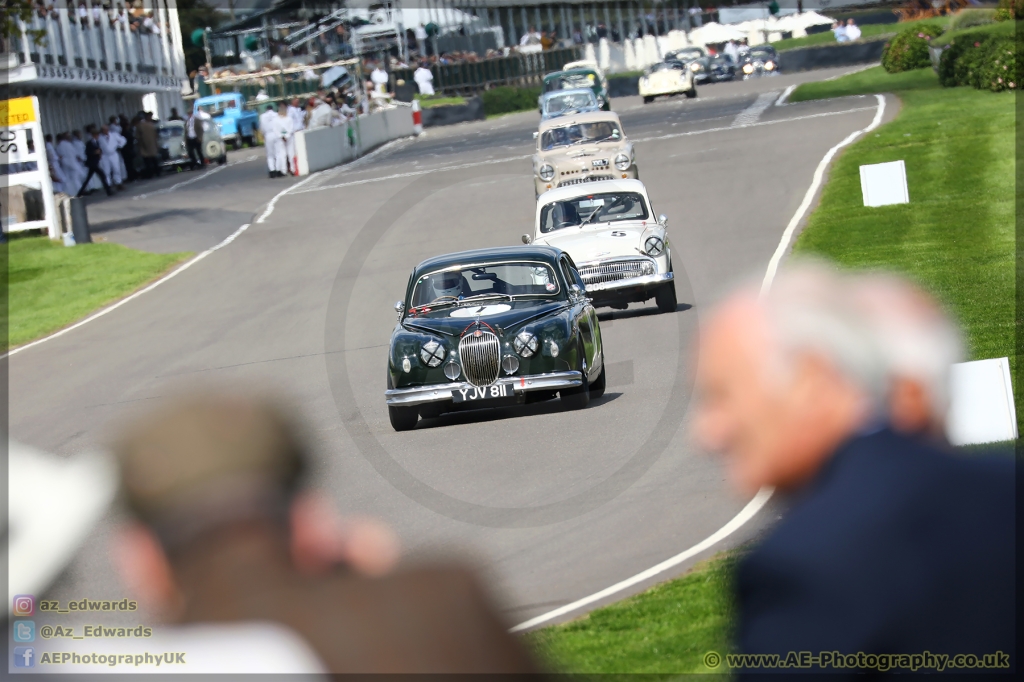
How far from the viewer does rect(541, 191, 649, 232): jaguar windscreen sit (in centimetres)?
1761

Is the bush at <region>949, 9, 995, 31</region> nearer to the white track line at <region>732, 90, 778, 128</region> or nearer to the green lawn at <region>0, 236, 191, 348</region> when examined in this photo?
the white track line at <region>732, 90, 778, 128</region>

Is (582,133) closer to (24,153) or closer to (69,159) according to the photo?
(24,153)

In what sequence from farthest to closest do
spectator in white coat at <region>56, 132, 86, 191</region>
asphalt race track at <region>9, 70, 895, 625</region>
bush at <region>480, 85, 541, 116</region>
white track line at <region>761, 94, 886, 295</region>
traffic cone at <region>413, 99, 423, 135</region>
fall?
1. bush at <region>480, 85, 541, 116</region>
2. traffic cone at <region>413, 99, 423, 135</region>
3. spectator in white coat at <region>56, 132, 86, 191</region>
4. white track line at <region>761, 94, 886, 295</region>
5. asphalt race track at <region>9, 70, 895, 625</region>

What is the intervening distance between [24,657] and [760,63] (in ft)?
224

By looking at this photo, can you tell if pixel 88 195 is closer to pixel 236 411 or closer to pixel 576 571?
pixel 576 571

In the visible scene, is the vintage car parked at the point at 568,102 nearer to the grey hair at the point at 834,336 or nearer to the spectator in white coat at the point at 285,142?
the spectator in white coat at the point at 285,142

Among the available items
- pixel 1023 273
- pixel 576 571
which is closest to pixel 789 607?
pixel 576 571

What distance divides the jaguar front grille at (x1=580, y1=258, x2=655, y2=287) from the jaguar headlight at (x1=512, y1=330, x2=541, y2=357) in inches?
198

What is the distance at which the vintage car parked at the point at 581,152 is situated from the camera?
2539 centimetres

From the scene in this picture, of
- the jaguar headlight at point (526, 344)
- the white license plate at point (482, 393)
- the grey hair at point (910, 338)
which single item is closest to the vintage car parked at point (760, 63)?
the jaguar headlight at point (526, 344)

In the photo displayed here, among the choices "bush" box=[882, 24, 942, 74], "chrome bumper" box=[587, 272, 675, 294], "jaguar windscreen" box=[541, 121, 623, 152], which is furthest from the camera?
"bush" box=[882, 24, 942, 74]

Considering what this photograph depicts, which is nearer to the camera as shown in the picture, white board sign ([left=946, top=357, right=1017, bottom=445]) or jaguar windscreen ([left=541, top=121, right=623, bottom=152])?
white board sign ([left=946, top=357, right=1017, bottom=445])

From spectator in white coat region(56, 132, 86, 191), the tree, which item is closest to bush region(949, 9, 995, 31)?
spectator in white coat region(56, 132, 86, 191)

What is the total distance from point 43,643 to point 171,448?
0.74 meters
